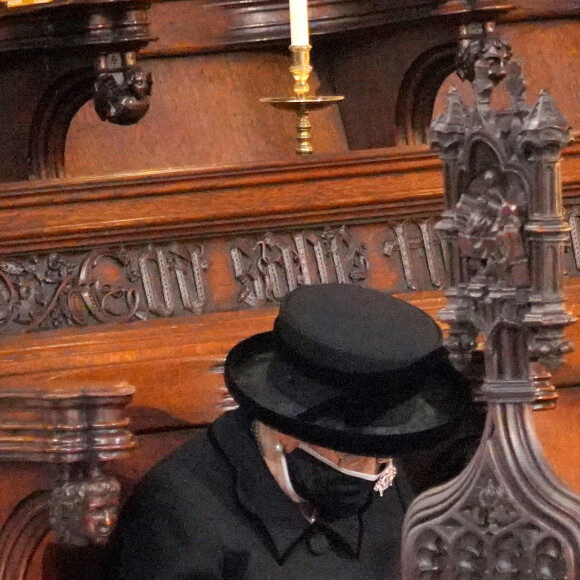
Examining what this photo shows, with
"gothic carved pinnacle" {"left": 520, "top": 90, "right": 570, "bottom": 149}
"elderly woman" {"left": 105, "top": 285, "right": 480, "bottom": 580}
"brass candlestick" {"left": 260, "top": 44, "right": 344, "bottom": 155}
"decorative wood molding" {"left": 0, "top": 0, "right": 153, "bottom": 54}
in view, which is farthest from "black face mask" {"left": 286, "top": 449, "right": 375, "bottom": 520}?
"decorative wood molding" {"left": 0, "top": 0, "right": 153, "bottom": 54}

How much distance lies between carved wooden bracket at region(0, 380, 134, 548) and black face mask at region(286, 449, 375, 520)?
0.24 meters

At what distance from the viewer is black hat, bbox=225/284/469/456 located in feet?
6.75

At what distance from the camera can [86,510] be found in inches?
83.2

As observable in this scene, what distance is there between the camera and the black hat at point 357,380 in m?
2.06

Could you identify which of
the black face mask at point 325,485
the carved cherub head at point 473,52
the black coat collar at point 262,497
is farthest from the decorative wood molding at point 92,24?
the black face mask at point 325,485

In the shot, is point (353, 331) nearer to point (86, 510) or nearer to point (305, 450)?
point (305, 450)

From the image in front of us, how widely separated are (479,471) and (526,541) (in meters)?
0.11

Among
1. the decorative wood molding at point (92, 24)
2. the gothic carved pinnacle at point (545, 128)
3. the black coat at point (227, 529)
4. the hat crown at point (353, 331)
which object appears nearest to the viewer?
the gothic carved pinnacle at point (545, 128)

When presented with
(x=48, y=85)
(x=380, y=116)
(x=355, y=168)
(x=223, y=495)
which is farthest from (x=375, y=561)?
(x=380, y=116)

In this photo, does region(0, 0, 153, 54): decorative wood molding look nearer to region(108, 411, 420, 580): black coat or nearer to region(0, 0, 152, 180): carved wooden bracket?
region(0, 0, 152, 180): carved wooden bracket

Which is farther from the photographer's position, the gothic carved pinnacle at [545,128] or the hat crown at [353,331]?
the hat crown at [353,331]

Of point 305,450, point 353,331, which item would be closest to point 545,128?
point 353,331

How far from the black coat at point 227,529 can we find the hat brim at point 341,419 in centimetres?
10

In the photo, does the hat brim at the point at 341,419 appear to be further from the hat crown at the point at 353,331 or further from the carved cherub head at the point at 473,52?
the carved cherub head at the point at 473,52
